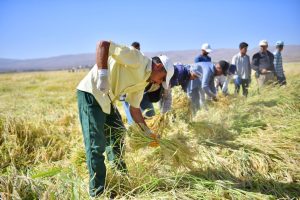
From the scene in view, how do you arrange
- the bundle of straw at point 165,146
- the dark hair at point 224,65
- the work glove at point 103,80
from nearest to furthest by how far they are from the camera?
the work glove at point 103,80 < the bundle of straw at point 165,146 < the dark hair at point 224,65

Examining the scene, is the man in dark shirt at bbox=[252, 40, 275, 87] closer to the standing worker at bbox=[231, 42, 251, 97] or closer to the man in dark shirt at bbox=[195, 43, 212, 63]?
the standing worker at bbox=[231, 42, 251, 97]

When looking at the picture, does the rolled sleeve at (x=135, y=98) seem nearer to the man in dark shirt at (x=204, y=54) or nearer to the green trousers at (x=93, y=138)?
the green trousers at (x=93, y=138)

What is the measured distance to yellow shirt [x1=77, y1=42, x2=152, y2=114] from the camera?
268cm

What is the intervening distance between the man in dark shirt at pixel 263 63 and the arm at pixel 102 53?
5430 millimetres

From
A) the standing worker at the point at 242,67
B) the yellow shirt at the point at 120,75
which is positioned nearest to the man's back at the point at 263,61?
the standing worker at the point at 242,67

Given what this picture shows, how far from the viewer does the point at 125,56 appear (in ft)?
8.84

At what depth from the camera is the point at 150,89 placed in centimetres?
327

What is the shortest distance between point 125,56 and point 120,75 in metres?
0.20

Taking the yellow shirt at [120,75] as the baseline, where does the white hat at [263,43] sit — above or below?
above

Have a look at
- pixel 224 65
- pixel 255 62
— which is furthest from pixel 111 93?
pixel 255 62

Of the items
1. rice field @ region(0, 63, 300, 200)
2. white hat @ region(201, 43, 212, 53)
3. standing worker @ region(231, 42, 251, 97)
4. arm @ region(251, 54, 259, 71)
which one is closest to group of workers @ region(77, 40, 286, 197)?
rice field @ region(0, 63, 300, 200)

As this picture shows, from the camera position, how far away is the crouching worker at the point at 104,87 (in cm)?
263

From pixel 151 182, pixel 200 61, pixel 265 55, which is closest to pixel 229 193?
pixel 151 182

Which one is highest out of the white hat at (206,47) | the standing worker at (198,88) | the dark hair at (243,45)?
the dark hair at (243,45)
